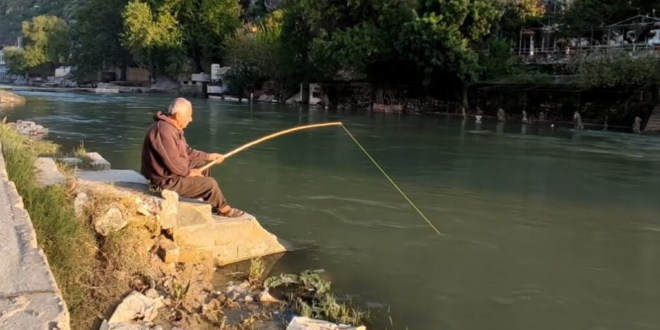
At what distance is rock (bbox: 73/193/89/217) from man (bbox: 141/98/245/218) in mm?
1188

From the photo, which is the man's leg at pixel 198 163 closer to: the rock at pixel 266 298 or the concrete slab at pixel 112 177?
the concrete slab at pixel 112 177

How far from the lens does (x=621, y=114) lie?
1313 inches

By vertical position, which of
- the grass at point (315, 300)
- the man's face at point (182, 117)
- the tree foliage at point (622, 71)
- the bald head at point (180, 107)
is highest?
the tree foliage at point (622, 71)

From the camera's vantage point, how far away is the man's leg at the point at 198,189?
7.30 m

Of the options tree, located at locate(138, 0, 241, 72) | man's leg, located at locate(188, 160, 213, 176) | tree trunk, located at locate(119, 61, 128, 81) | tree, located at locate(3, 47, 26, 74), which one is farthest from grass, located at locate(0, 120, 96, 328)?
tree, located at locate(3, 47, 26, 74)

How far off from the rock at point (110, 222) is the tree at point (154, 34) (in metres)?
65.8

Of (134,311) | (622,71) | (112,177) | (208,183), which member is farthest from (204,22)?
(134,311)

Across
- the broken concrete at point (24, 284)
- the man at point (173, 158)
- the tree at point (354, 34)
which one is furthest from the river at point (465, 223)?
the tree at point (354, 34)

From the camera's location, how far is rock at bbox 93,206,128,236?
5926 millimetres

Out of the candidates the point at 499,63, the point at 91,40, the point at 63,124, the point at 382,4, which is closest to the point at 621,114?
the point at 499,63

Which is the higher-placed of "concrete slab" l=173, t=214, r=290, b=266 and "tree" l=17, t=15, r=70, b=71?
"tree" l=17, t=15, r=70, b=71

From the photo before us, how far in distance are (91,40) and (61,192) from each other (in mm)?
85347

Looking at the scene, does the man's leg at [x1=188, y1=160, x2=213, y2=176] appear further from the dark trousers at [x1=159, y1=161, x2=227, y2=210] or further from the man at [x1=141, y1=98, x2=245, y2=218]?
the man at [x1=141, y1=98, x2=245, y2=218]

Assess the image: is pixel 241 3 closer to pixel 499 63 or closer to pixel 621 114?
pixel 499 63
